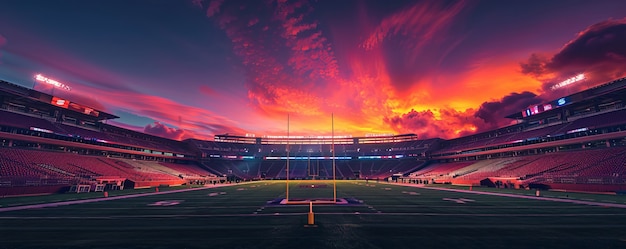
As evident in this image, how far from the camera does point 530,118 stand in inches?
2255

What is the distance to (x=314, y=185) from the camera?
46500 millimetres

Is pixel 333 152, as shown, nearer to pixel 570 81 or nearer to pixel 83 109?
pixel 83 109

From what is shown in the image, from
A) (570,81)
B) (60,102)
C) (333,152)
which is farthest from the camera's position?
(570,81)

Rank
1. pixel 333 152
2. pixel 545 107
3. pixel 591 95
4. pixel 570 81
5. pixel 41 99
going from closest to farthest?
pixel 333 152, pixel 41 99, pixel 591 95, pixel 570 81, pixel 545 107

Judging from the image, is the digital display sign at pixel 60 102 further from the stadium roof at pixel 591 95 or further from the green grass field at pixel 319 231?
the stadium roof at pixel 591 95

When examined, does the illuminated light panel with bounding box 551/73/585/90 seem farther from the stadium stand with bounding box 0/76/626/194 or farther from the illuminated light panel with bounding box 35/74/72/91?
the illuminated light panel with bounding box 35/74/72/91

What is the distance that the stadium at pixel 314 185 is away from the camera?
901 cm

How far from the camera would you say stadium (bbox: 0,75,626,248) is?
9.01 meters

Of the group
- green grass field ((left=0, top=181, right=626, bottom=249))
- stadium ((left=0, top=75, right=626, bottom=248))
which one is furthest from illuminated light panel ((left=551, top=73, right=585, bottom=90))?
green grass field ((left=0, top=181, right=626, bottom=249))

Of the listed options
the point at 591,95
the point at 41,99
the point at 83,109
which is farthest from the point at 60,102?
the point at 591,95

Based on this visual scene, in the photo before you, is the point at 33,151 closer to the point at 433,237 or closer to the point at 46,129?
the point at 46,129

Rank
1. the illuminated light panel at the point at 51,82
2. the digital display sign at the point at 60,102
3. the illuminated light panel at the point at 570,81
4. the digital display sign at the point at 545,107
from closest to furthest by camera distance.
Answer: the illuminated light panel at the point at 51,82 < the digital display sign at the point at 60,102 < the illuminated light panel at the point at 570,81 < the digital display sign at the point at 545,107

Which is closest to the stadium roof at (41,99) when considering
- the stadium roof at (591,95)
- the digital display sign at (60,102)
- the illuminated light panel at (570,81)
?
the digital display sign at (60,102)

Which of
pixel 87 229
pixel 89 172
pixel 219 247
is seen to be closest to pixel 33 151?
pixel 89 172
